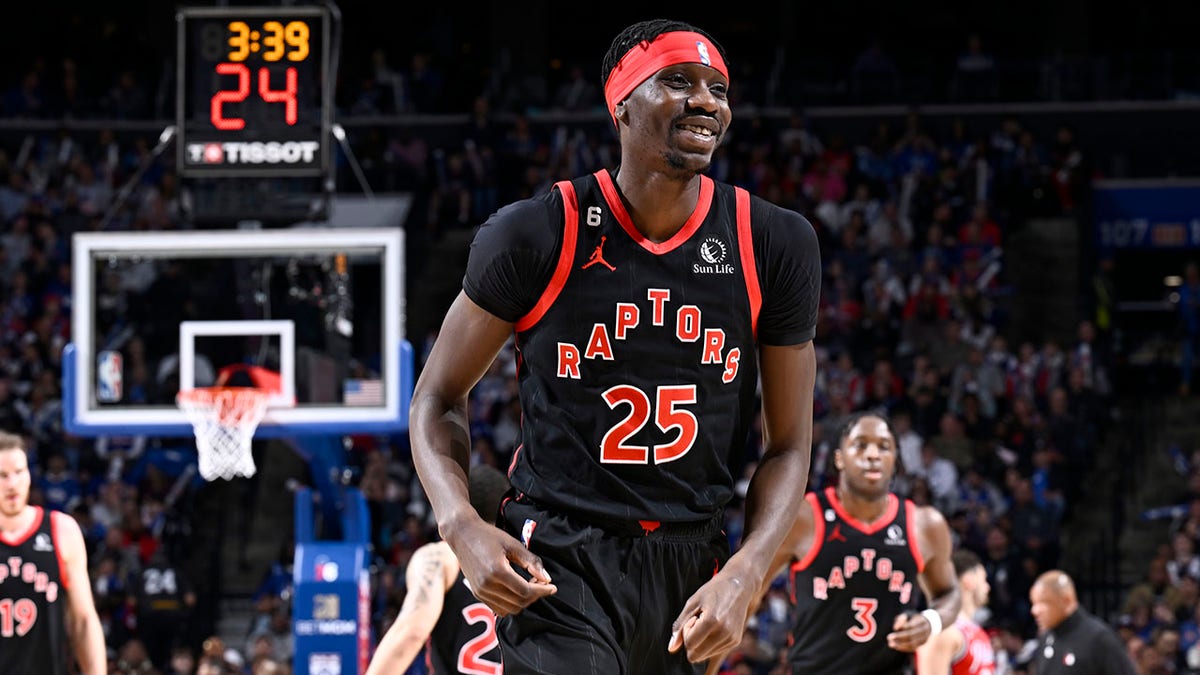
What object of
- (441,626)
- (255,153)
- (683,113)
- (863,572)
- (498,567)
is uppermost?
(255,153)

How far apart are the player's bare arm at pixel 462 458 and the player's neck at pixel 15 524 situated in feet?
12.7

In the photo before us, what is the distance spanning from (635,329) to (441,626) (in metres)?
3.33

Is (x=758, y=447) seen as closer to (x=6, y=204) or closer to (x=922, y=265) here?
(x=922, y=265)

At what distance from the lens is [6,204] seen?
19078 millimetres

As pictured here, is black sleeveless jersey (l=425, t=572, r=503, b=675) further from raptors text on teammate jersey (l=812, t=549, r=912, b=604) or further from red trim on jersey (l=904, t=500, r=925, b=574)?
red trim on jersey (l=904, t=500, r=925, b=574)

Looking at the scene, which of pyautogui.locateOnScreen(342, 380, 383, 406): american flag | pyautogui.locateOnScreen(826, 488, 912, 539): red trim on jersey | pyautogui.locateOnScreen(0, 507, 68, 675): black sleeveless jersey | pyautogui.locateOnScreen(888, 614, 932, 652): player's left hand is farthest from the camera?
pyautogui.locateOnScreen(342, 380, 383, 406): american flag

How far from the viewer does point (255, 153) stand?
999 centimetres

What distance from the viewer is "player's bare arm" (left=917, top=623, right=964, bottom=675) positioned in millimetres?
7797

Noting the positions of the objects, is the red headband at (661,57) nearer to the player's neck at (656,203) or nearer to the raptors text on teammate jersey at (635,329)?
the player's neck at (656,203)

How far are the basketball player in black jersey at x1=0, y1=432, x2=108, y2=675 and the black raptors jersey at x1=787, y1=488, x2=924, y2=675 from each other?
2.90m

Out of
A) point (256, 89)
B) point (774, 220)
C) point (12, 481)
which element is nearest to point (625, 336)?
point (774, 220)

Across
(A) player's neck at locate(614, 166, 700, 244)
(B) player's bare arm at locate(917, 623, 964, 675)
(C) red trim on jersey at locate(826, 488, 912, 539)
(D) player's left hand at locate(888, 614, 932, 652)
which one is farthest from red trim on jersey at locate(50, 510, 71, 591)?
(A) player's neck at locate(614, 166, 700, 244)

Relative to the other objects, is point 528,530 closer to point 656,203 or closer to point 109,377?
point 656,203

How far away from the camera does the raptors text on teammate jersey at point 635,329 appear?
3.33 m
